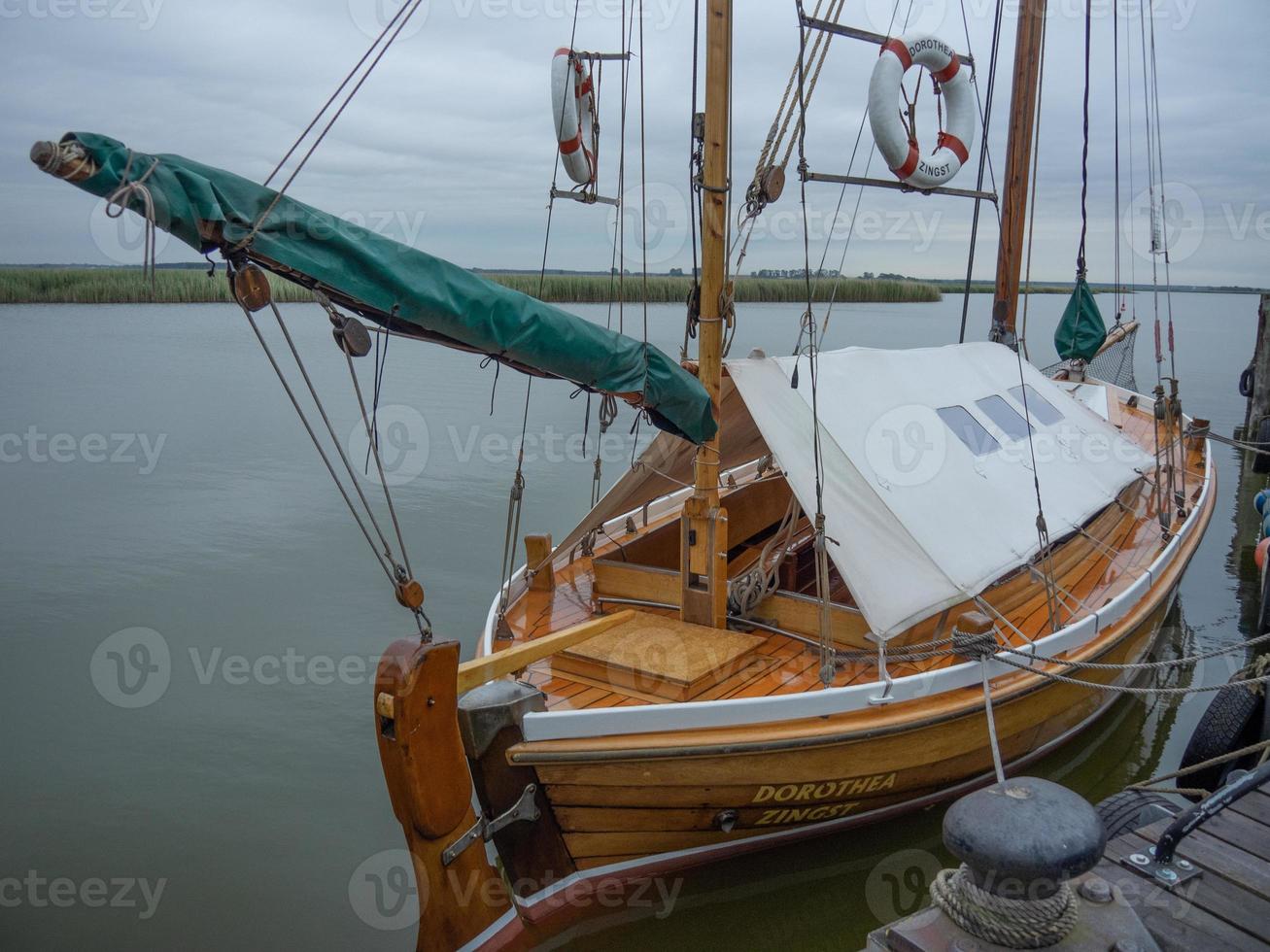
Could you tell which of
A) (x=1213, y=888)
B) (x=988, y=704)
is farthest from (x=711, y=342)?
(x=1213, y=888)

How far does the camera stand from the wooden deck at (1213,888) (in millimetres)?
2705

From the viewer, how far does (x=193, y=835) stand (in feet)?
17.5

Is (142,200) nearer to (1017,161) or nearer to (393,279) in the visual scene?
(393,279)

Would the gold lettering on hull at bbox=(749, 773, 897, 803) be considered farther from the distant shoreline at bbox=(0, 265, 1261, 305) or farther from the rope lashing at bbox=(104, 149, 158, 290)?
the distant shoreline at bbox=(0, 265, 1261, 305)

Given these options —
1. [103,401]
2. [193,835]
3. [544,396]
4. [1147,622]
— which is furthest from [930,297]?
[193,835]

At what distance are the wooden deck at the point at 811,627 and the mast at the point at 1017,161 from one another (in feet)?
8.14

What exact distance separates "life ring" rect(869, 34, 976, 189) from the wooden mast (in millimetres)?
1203

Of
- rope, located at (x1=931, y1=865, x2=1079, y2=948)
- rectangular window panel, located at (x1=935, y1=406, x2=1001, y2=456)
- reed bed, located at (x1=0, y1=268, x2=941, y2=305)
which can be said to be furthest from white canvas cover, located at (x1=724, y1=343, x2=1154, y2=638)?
reed bed, located at (x1=0, y1=268, x2=941, y2=305)

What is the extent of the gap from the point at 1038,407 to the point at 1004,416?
946 millimetres

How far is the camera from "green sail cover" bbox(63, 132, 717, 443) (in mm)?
2908

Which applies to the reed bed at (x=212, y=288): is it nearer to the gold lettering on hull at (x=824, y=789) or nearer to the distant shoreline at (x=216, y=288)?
the distant shoreline at (x=216, y=288)

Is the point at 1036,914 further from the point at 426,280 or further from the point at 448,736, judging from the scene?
the point at 426,280

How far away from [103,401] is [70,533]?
8.64 meters

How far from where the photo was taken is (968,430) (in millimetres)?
6352
